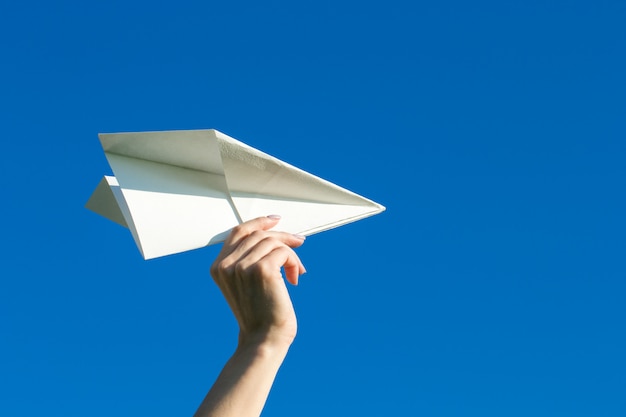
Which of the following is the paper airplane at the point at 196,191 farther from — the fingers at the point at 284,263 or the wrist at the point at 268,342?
the wrist at the point at 268,342

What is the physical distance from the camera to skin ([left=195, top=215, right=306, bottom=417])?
11.3 feet

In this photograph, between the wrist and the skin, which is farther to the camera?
the wrist

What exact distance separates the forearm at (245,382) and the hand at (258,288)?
7 cm

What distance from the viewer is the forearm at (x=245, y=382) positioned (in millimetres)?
3387

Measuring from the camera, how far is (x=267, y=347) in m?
3.65

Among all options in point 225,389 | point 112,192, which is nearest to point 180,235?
point 112,192

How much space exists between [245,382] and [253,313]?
1.52 feet

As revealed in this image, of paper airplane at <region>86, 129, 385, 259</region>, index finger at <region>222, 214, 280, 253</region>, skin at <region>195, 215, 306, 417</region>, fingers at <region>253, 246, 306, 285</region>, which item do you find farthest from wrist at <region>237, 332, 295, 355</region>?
paper airplane at <region>86, 129, 385, 259</region>

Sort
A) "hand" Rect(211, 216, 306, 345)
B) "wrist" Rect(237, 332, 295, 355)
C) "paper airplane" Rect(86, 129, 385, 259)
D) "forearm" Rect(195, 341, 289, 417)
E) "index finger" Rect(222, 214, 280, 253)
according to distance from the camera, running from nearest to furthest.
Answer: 1. "forearm" Rect(195, 341, 289, 417)
2. "wrist" Rect(237, 332, 295, 355)
3. "hand" Rect(211, 216, 306, 345)
4. "index finger" Rect(222, 214, 280, 253)
5. "paper airplane" Rect(86, 129, 385, 259)

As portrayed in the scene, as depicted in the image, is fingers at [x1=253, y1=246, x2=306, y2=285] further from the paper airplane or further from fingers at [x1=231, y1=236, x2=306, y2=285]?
the paper airplane

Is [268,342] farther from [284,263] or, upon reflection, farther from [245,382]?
[284,263]

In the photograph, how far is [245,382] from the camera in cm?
348

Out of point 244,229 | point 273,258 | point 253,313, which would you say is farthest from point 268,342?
point 244,229

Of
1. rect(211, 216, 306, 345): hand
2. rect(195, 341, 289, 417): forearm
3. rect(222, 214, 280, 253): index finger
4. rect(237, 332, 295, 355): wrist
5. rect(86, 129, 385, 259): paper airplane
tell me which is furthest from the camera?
rect(86, 129, 385, 259): paper airplane
